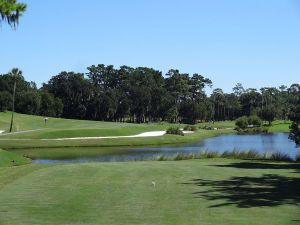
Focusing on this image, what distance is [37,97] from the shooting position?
123 m

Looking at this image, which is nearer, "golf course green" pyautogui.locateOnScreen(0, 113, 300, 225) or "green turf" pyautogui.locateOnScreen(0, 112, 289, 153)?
"golf course green" pyautogui.locateOnScreen(0, 113, 300, 225)

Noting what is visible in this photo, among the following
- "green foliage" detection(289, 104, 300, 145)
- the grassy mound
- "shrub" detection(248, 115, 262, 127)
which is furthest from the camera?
"shrub" detection(248, 115, 262, 127)

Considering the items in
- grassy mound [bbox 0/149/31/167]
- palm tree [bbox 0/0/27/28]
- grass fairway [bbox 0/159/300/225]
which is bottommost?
grassy mound [bbox 0/149/31/167]

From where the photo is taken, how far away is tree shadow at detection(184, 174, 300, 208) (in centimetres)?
1486

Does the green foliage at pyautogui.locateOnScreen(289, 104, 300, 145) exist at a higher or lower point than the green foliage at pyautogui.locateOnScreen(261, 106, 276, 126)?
lower

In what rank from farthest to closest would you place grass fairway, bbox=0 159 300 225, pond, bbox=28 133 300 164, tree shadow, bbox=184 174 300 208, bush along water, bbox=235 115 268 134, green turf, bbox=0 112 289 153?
1. bush along water, bbox=235 115 268 134
2. green turf, bbox=0 112 289 153
3. pond, bbox=28 133 300 164
4. tree shadow, bbox=184 174 300 208
5. grass fairway, bbox=0 159 300 225

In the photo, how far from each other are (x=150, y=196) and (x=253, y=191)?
353 centimetres

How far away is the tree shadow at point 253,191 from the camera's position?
14859 millimetres

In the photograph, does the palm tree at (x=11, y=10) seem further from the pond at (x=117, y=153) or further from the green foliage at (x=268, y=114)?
the green foliage at (x=268, y=114)

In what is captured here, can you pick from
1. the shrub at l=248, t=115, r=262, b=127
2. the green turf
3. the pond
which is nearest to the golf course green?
the pond

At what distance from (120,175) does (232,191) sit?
5.80 metres

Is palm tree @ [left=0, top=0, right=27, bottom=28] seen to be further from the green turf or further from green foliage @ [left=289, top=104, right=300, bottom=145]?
the green turf

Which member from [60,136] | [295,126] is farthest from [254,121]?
[295,126]

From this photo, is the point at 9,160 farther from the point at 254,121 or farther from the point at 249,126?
the point at 254,121
